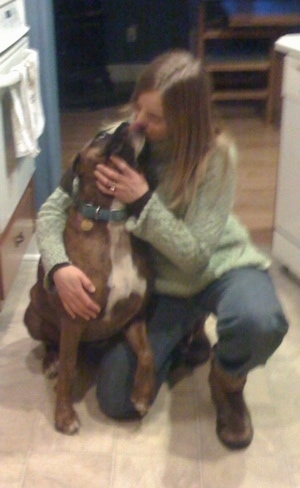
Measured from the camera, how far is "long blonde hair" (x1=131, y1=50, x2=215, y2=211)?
1358mm

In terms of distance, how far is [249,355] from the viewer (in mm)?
1354

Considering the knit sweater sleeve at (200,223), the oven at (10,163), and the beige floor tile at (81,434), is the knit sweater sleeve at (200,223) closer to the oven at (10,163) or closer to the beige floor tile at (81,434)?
the beige floor tile at (81,434)

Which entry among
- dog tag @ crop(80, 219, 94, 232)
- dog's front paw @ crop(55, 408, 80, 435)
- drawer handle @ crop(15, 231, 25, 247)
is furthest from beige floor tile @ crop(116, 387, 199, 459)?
drawer handle @ crop(15, 231, 25, 247)

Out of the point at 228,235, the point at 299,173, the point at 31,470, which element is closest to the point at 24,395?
the point at 31,470

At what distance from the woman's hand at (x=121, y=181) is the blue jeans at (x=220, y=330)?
31cm

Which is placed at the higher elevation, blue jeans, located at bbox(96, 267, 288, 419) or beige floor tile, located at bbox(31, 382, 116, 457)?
blue jeans, located at bbox(96, 267, 288, 419)

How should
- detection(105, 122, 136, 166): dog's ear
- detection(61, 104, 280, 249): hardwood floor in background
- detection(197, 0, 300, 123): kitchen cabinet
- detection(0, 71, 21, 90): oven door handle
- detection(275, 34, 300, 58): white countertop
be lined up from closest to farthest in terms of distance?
detection(105, 122, 136, 166): dog's ear
detection(0, 71, 21, 90): oven door handle
detection(275, 34, 300, 58): white countertop
detection(61, 104, 280, 249): hardwood floor in background
detection(197, 0, 300, 123): kitchen cabinet

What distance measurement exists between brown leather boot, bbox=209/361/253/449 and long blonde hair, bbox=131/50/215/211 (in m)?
0.40

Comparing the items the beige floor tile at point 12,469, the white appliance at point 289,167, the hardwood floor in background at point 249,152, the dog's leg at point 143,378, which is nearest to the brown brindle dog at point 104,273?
the dog's leg at point 143,378

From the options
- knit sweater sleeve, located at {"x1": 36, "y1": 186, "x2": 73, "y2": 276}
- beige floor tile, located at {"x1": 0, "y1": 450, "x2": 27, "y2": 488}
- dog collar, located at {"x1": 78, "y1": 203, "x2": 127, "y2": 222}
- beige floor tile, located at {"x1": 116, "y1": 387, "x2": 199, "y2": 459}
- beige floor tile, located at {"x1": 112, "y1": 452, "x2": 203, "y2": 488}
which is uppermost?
dog collar, located at {"x1": 78, "y1": 203, "x2": 127, "y2": 222}

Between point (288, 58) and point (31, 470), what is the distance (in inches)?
56.3

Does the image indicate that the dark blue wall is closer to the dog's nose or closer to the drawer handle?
the drawer handle

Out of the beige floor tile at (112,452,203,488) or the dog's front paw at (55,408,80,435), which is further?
the dog's front paw at (55,408,80,435)

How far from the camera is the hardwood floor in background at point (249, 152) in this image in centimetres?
279
